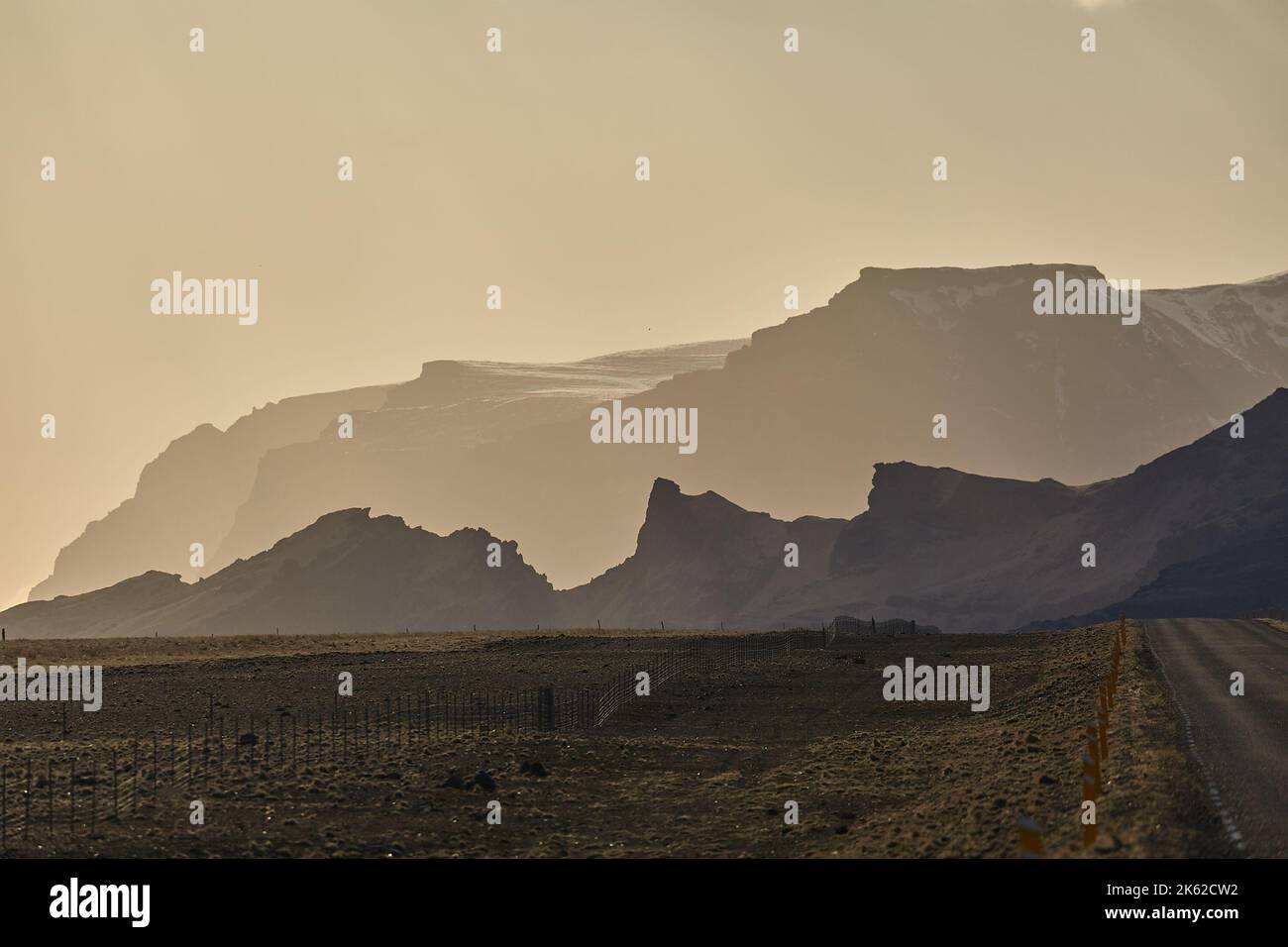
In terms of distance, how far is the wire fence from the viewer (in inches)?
1491

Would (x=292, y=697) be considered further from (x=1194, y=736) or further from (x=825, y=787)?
(x=1194, y=736)

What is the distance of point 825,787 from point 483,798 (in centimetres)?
952

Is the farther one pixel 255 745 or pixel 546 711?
pixel 546 711

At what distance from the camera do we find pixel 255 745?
48375mm

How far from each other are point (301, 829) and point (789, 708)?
31157 millimetres

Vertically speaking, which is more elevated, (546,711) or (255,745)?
(546,711)

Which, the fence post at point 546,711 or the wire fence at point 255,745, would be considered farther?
the fence post at point 546,711

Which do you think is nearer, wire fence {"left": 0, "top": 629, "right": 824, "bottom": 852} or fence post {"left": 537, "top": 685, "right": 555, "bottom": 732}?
wire fence {"left": 0, "top": 629, "right": 824, "bottom": 852}

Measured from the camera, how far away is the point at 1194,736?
36.7 metres

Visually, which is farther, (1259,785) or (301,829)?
(301,829)

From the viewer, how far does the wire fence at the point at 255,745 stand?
124ft
